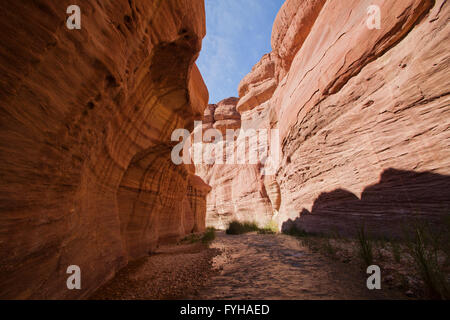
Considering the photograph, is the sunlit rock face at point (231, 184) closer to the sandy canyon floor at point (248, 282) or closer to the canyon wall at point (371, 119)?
the canyon wall at point (371, 119)

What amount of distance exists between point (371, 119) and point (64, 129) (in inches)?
285

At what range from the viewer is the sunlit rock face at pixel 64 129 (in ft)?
5.48

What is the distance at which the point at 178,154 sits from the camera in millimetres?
7148

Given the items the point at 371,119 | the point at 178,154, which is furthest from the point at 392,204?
the point at 178,154

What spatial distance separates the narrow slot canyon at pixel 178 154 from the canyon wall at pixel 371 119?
0.13ft

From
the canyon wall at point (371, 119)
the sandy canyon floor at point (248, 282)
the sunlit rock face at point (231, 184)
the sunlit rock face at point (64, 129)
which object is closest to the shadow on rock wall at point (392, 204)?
the canyon wall at point (371, 119)

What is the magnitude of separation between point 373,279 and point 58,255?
397 centimetres

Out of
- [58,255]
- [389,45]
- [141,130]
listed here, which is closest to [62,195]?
[58,255]

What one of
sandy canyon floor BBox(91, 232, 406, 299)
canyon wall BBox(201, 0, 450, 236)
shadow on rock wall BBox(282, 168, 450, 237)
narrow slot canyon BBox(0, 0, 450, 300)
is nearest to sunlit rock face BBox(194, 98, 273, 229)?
canyon wall BBox(201, 0, 450, 236)

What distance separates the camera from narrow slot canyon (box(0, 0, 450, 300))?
183cm

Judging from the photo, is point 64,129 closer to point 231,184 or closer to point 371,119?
point 371,119

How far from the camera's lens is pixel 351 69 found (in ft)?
21.4

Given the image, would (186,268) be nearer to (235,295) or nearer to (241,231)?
(235,295)

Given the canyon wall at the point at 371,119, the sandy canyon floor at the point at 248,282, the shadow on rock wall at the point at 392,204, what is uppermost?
the canyon wall at the point at 371,119
